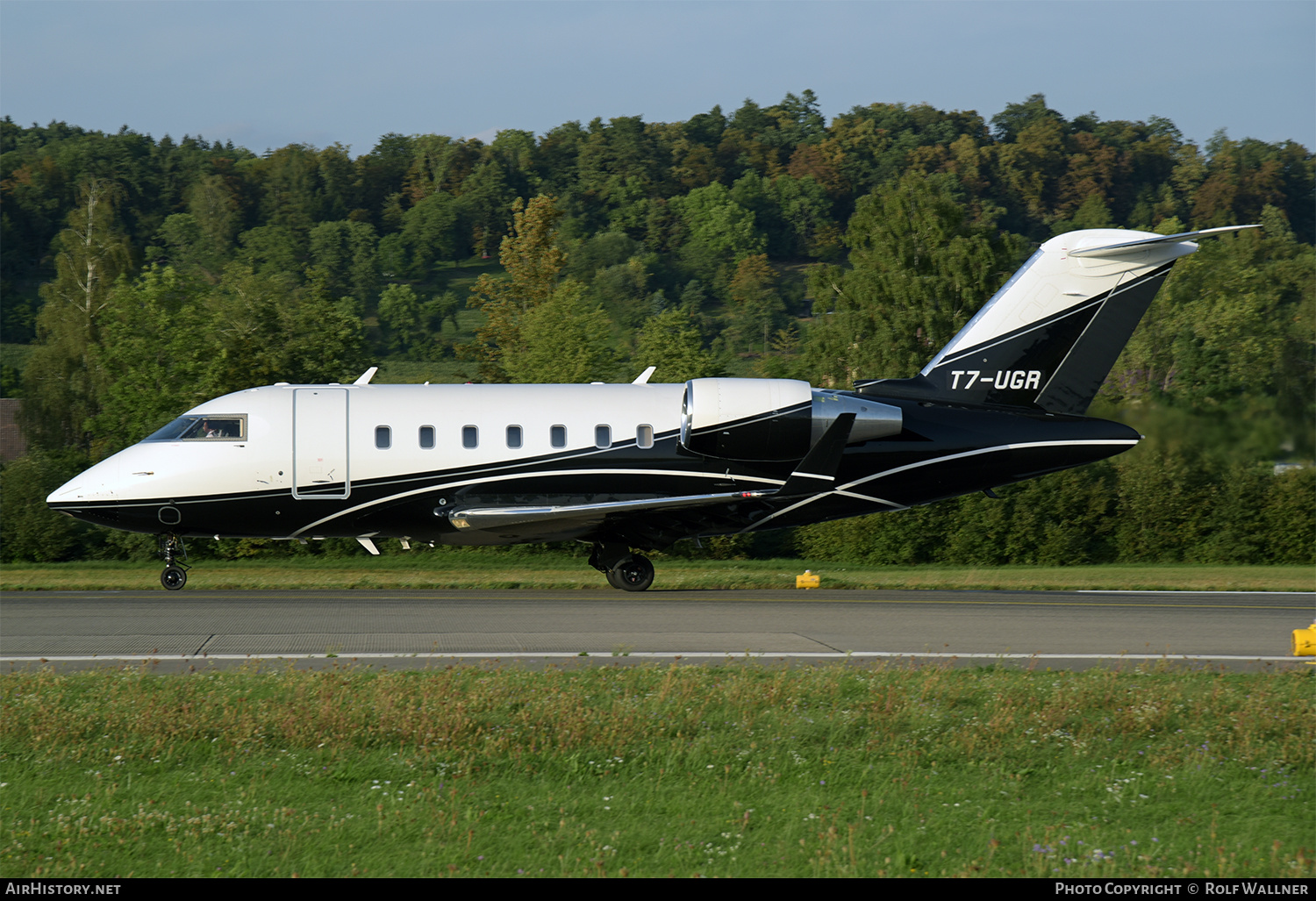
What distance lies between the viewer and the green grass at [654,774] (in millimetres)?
7664

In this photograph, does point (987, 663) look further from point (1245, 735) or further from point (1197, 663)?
point (1245, 735)

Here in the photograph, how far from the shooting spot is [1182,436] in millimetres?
22531

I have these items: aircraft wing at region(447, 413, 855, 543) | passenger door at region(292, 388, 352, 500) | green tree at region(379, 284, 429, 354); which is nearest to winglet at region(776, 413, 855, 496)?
aircraft wing at region(447, 413, 855, 543)

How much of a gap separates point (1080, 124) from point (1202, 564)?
14140 centimetres

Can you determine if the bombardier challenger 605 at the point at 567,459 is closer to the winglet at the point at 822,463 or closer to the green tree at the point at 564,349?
the winglet at the point at 822,463

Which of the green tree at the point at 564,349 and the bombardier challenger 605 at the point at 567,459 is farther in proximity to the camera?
the green tree at the point at 564,349

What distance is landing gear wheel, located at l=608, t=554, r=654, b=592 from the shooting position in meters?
22.8

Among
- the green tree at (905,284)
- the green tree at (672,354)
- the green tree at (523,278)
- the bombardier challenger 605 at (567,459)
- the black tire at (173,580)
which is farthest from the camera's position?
the green tree at (523,278)

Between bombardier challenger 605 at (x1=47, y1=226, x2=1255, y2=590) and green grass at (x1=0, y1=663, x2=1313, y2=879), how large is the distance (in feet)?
27.4

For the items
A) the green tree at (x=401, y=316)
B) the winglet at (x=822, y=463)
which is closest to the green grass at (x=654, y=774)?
the winglet at (x=822, y=463)

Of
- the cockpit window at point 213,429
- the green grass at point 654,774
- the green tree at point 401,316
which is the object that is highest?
the green tree at point 401,316

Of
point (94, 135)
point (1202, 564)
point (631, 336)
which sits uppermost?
point (94, 135)

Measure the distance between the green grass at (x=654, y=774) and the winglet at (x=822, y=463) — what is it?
310 inches

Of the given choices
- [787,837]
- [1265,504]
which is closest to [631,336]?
[1265,504]
